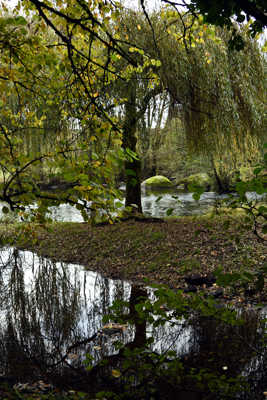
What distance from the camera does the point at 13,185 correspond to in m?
2.17

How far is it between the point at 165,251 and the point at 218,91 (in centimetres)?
390

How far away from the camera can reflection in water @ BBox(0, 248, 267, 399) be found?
3232mm

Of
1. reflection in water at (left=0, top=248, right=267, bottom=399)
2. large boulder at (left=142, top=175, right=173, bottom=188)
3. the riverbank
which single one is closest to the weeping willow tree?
the riverbank

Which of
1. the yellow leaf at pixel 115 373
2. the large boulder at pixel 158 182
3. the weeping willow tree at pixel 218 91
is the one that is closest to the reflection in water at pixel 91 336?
the yellow leaf at pixel 115 373

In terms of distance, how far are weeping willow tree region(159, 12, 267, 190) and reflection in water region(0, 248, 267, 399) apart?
4450mm

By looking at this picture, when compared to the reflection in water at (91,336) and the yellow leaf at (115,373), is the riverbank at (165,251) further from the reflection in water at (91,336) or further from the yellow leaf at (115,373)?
A: the yellow leaf at (115,373)

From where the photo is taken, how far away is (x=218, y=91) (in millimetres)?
7988

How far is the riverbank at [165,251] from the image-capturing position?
5.84 meters

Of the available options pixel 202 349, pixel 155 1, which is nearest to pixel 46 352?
pixel 202 349

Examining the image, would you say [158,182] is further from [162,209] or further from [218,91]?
[218,91]

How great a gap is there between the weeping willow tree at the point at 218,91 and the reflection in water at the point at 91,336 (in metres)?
4.45

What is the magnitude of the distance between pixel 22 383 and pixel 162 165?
72.6 ft

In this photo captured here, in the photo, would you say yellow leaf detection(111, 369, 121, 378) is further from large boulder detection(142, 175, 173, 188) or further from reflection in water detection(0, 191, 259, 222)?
large boulder detection(142, 175, 173, 188)

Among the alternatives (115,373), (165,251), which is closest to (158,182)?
(165,251)
